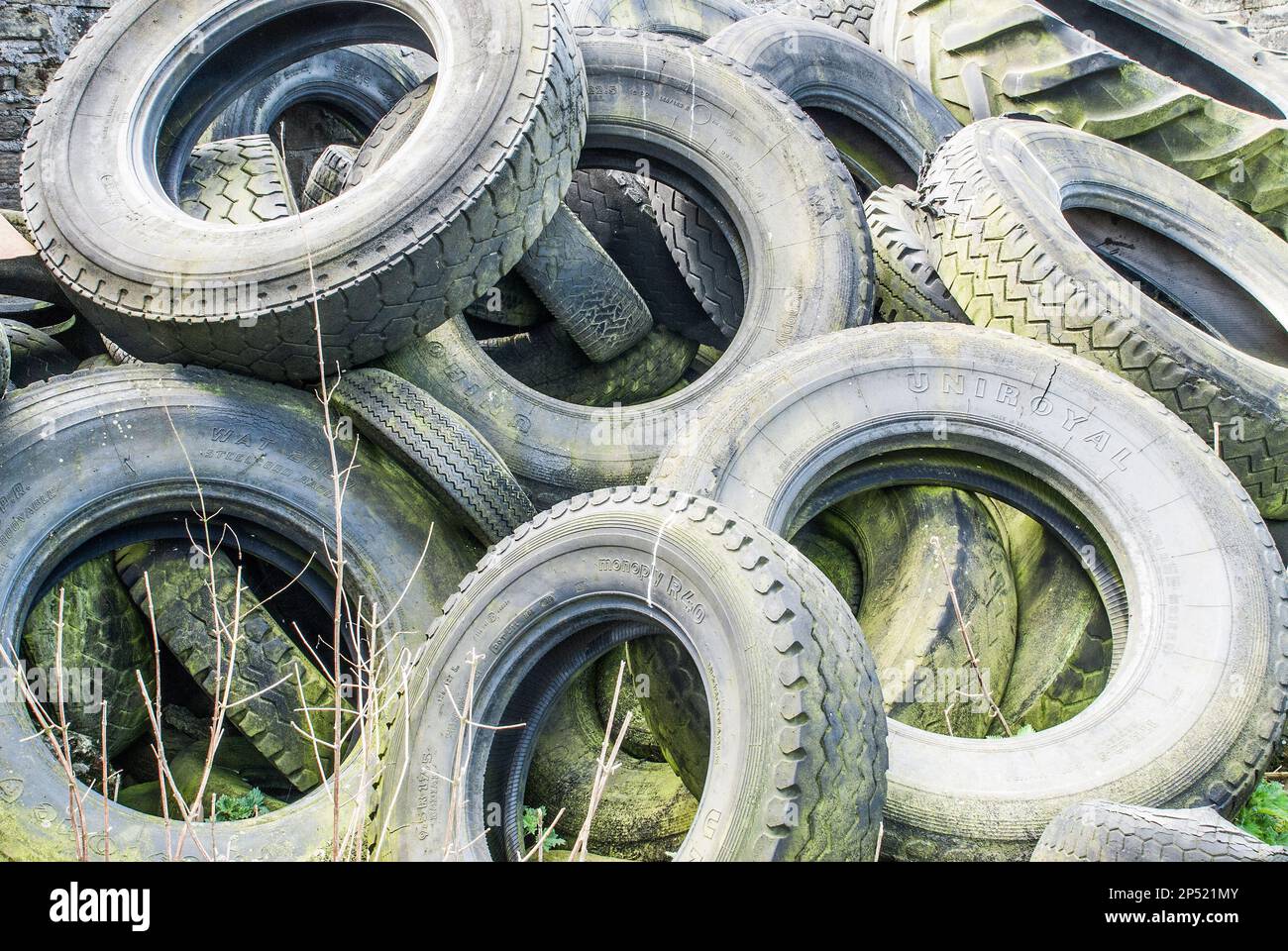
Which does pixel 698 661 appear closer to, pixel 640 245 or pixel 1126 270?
pixel 640 245

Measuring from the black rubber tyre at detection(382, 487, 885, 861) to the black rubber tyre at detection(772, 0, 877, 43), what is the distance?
402 cm

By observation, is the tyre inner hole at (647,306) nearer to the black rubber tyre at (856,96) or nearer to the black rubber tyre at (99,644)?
the black rubber tyre at (856,96)

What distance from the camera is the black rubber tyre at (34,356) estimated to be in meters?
4.21

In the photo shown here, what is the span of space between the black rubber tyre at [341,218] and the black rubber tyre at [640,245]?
25.7 inches

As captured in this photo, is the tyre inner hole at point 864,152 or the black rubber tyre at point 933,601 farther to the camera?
the tyre inner hole at point 864,152

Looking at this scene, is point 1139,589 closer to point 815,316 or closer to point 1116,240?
point 815,316

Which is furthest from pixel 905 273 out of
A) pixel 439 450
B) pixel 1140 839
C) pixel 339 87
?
pixel 339 87

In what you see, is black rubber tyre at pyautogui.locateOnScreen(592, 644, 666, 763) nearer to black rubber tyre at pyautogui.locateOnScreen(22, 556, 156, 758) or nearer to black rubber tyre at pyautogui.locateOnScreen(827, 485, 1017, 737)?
black rubber tyre at pyautogui.locateOnScreen(827, 485, 1017, 737)

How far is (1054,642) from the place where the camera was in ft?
12.5

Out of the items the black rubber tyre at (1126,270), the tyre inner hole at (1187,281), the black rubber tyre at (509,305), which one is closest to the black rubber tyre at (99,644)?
the black rubber tyre at (509,305)

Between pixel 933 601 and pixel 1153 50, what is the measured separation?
387 cm

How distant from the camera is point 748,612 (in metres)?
2.57
